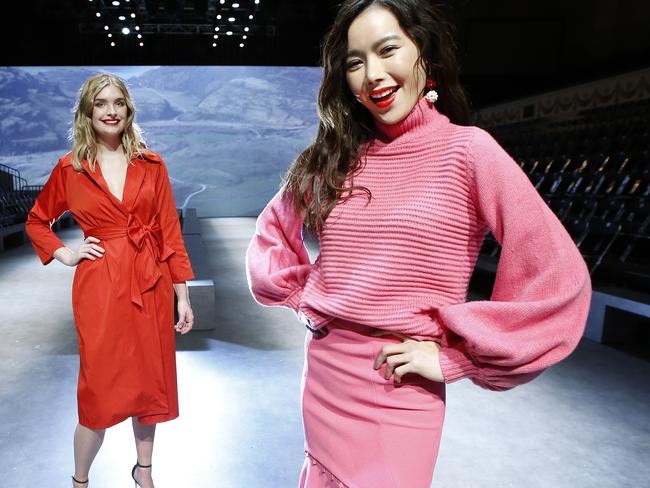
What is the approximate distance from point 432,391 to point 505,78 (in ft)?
46.2

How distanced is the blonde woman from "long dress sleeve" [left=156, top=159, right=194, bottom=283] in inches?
0.9

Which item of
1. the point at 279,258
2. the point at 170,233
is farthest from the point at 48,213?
the point at 279,258

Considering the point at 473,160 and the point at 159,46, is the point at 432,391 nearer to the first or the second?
the point at 473,160

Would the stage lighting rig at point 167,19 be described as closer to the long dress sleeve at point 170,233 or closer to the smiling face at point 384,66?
the long dress sleeve at point 170,233

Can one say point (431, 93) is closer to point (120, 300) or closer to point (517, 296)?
point (517, 296)

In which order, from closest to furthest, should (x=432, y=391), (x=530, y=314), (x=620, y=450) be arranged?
(x=530, y=314), (x=432, y=391), (x=620, y=450)

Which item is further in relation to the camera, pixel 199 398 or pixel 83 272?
pixel 199 398

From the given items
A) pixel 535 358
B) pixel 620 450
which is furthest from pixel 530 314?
pixel 620 450

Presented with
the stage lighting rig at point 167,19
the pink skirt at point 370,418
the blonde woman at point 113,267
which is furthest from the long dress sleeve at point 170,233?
the stage lighting rig at point 167,19

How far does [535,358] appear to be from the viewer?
0.80 meters

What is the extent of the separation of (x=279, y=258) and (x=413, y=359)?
0.33 metres

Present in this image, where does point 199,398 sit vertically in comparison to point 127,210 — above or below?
below

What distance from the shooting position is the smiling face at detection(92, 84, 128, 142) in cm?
178

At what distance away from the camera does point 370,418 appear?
936mm
